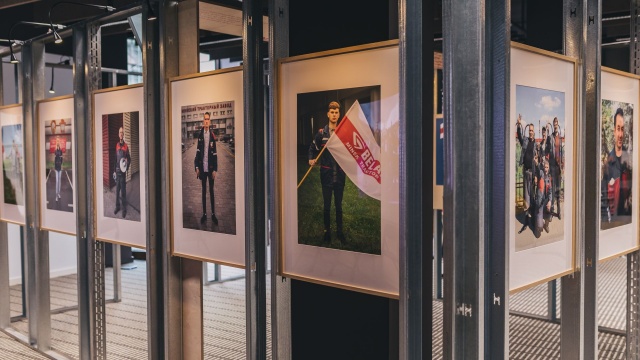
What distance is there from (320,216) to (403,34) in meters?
0.95

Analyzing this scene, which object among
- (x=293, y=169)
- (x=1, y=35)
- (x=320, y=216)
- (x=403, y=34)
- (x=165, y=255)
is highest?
(x=1, y=35)

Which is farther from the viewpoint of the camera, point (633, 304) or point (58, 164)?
point (58, 164)

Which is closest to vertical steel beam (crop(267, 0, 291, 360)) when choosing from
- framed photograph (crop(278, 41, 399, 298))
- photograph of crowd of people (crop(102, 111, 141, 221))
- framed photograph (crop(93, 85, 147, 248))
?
framed photograph (crop(278, 41, 399, 298))

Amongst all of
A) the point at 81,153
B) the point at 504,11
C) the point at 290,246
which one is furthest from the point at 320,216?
the point at 81,153

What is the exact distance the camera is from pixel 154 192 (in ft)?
13.9

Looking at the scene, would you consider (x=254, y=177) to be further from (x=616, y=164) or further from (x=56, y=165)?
(x=56, y=165)

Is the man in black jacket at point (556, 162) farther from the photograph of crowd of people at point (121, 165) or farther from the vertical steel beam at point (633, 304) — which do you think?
the photograph of crowd of people at point (121, 165)

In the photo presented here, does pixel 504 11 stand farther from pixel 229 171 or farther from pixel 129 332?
pixel 129 332

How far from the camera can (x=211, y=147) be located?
379cm

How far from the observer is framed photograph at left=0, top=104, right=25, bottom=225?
618 centimetres

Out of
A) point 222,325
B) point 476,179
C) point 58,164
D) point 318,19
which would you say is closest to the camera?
point 476,179

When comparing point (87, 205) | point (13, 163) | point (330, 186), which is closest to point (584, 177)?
point (330, 186)

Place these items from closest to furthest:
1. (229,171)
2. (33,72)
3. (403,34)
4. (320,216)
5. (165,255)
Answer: (403,34) → (320,216) → (229,171) → (165,255) → (33,72)

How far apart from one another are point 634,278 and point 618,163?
76 centimetres
